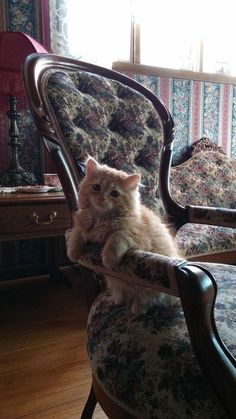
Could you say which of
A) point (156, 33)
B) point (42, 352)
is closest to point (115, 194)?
point (42, 352)

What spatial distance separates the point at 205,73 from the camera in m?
2.79

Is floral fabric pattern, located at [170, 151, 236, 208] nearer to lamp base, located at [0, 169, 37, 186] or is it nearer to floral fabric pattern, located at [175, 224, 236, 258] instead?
floral fabric pattern, located at [175, 224, 236, 258]

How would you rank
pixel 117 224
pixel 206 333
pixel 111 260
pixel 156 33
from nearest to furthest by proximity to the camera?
pixel 206 333
pixel 111 260
pixel 117 224
pixel 156 33

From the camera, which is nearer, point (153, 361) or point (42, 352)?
point (153, 361)

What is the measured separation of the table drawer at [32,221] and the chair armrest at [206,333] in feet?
3.83

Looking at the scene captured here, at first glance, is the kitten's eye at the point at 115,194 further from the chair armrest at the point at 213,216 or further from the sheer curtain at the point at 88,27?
the sheer curtain at the point at 88,27

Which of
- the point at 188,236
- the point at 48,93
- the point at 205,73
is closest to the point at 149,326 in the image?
the point at 48,93

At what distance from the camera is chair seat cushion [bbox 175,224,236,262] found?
6.15 feet

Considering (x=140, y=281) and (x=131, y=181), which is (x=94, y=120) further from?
(x=140, y=281)

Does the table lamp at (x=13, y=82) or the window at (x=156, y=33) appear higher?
the window at (x=156, y=33)

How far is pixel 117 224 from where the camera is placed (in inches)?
31.5

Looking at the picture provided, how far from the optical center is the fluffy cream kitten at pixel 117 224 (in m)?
0.76

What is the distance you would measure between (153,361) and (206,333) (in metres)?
0.13

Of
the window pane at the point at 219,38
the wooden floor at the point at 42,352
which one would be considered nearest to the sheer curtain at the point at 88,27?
the window pane at the point at 219,38
